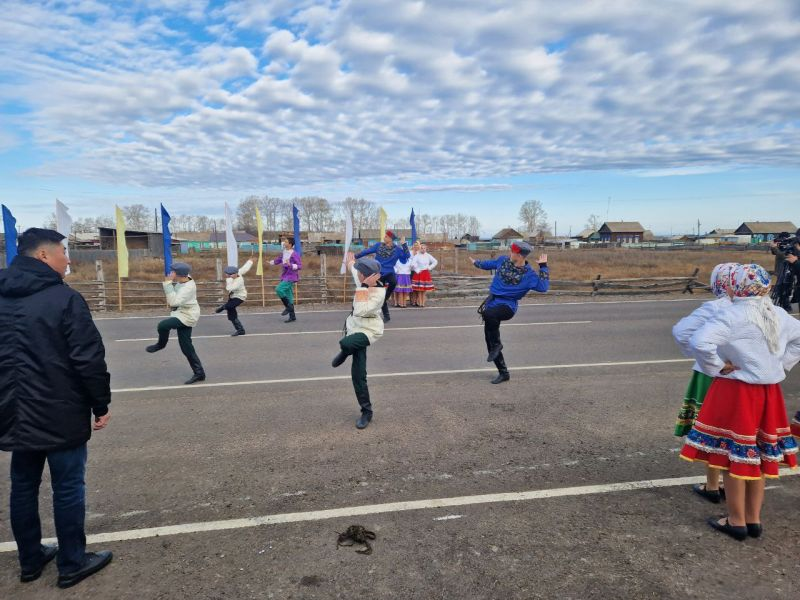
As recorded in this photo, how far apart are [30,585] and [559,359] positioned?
753cm

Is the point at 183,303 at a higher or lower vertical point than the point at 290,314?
higher

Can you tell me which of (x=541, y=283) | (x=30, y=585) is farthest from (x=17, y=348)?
(x=541, y=283)

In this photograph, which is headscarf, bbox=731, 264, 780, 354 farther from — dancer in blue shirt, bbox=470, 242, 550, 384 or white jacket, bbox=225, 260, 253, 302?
white jacket, bbox=225, 260, 253, 302

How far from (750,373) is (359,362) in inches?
140

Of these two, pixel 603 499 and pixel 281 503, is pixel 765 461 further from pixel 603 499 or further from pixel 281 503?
pixel 281 503

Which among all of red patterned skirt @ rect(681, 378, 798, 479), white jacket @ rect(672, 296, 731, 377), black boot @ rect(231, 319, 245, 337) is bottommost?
black boot @ rect(231, 319, 245, 337)

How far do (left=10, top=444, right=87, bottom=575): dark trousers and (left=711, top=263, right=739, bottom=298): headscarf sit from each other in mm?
4203

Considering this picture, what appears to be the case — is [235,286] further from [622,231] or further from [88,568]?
[622,231]

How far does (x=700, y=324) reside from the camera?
3490 millimetres

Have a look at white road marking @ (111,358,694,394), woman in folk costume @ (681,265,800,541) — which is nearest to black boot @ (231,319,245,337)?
white road marking @ (111,358,694,394)

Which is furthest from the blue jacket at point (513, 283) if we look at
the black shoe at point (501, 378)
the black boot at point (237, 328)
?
the black boot at point (237, 328)

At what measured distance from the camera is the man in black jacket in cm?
281

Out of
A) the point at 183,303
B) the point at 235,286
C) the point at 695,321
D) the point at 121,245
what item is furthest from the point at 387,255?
the point at 695,321

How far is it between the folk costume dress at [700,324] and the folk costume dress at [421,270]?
11416mm
